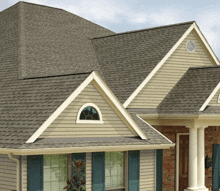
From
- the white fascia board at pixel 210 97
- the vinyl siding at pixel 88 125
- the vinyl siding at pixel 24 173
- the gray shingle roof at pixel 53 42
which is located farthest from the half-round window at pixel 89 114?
the white fascia board at pixel 210 97

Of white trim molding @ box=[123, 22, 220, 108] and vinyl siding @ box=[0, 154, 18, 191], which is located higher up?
white trim molding @ box=[123, 22, 220, 108]

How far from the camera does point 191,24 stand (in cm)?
2242

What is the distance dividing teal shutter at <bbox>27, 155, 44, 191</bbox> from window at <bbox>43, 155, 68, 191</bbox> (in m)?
0.36

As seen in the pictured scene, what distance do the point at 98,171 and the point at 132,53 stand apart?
856 centimetres

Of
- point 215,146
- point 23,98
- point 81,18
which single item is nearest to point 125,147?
point 23,98

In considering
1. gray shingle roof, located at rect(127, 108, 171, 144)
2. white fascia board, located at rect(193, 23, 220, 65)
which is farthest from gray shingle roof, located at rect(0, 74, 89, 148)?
white fascia board, located at rect(193, 23, 220, 65)

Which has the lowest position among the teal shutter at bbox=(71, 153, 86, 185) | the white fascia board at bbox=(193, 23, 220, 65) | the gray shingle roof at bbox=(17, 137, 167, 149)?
the teal shutter at bbox=(71, 153, 86, 185)

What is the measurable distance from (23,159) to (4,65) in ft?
23.2

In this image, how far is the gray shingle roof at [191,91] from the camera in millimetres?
19562

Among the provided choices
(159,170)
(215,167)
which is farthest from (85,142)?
(215,167)

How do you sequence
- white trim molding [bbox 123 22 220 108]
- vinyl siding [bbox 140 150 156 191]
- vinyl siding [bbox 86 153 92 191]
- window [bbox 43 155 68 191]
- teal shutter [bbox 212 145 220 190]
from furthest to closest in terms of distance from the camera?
teal shutter [bbox 212 145 220 190], white trim molding [bbox 123 22 220 108], vinyl siding [bbox 140 150 156 191], vinyl siding [bbox 86 153 92 191], window [bbox 43 155 68 191]

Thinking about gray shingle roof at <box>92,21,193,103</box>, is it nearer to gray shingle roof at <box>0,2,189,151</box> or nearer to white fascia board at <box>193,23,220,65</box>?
gray shingle roof at <box>0,2,189,151</box>

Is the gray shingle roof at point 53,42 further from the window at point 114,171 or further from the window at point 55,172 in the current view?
the window at point 114,171

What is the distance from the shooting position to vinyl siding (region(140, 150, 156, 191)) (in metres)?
17.9
